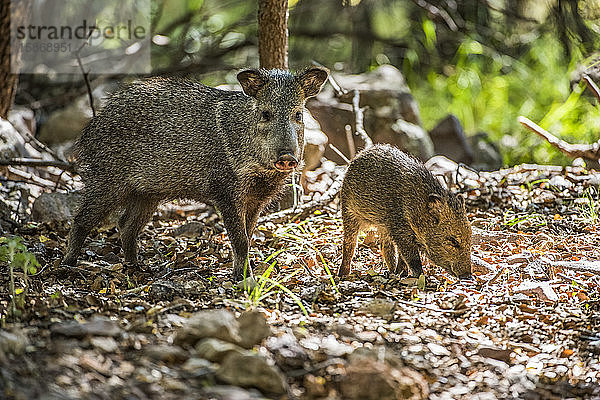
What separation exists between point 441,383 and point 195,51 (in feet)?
23.7

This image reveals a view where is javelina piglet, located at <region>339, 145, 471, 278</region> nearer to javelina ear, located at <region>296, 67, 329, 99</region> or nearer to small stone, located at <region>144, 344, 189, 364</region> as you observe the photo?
javelina ear, located at <region>296, 67, 329, 99</region>

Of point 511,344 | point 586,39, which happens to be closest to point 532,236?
point 511,344

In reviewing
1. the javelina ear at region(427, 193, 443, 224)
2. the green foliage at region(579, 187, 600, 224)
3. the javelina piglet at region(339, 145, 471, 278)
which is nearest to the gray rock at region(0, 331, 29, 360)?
the javelina piglet at region(339, 145, 471, 278)

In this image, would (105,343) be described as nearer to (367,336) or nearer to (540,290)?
(367,336)

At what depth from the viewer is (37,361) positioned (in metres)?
2.55

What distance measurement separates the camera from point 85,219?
470 cm

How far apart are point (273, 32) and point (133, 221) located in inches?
73.4

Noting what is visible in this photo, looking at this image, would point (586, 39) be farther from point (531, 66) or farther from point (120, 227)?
point (120, 227)

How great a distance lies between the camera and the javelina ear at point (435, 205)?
4.21 m

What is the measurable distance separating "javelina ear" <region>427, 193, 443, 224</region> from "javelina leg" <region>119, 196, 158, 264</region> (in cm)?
203

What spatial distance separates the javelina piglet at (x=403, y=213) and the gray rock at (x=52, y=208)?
7.81ft

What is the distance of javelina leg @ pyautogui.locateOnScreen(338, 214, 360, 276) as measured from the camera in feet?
15.0

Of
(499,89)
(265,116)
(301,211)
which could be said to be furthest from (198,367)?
(499,89)

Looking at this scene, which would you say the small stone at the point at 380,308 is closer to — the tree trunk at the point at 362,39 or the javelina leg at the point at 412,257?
the javelina leg at the point at 412,257
